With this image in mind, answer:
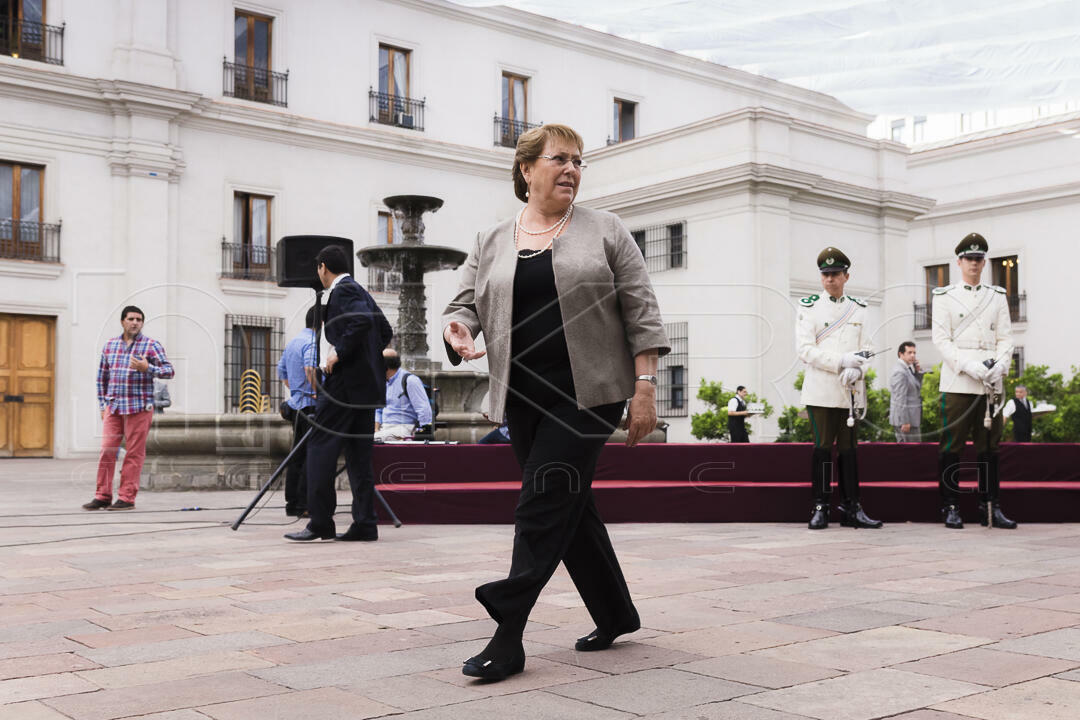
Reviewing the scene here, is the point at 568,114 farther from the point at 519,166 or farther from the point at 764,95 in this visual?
the point at 519,166

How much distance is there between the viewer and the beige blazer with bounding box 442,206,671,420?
3689 millimetres

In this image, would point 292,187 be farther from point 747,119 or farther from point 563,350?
point 563,350

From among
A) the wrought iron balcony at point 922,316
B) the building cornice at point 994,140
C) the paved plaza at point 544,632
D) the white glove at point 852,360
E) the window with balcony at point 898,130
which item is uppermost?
the window with balcony at point 898,130

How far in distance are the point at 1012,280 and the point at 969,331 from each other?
936 inches

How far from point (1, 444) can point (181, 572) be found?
1751cm

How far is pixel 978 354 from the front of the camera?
761 centimetres

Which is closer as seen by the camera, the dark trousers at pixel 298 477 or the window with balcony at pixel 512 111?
the dark trousers at pixel 298 477

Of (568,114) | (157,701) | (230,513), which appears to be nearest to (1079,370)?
(568,114)

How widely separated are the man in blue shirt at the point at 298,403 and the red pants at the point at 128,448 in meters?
1.34

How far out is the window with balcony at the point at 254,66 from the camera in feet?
80.6

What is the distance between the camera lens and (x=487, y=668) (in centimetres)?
331

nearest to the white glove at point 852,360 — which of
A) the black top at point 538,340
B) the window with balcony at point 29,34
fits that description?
the black top at point 538,340

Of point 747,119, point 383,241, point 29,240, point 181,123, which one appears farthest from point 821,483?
point 383,241

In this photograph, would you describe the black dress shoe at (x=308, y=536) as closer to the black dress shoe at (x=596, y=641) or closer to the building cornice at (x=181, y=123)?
the black dress shoe at (x=596, y=641)
